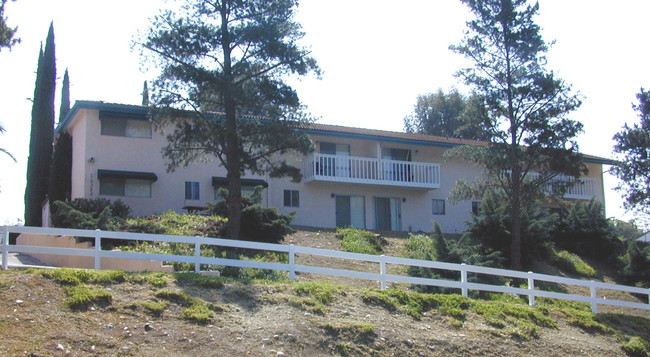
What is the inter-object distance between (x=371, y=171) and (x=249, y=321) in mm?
20347

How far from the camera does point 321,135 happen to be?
3195 cm

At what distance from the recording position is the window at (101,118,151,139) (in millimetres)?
28125

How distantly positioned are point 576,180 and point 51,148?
2283cm

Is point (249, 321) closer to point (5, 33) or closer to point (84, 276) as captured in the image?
point (84, 276)

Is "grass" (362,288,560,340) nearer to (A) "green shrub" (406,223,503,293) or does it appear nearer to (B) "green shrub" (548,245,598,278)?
(A) "green shrub" (406,223,503,293)

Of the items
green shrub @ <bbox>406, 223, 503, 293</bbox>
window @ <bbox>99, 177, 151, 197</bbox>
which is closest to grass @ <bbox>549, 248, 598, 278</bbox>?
green shrub @ <bbox>406, 223, 503, 293</bbox>

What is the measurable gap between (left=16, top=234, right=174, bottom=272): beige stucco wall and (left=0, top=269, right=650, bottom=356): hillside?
244cm

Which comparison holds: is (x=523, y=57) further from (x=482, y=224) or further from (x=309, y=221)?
(x=309, y=221)

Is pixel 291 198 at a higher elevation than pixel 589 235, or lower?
higher

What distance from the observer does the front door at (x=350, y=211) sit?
32.2m

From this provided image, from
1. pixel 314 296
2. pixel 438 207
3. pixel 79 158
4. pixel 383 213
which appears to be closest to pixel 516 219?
pixel 383 213

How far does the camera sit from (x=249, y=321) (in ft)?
39.7

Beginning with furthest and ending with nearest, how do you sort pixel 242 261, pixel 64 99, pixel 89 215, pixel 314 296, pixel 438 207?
pixel 64 99 → pixel 438 207 → pixel 89 215 → pixel 242 261 → pixel 314 296

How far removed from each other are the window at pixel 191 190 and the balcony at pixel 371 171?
4.91m
